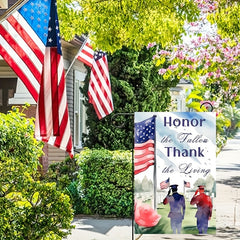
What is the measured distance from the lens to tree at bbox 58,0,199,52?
13367mm

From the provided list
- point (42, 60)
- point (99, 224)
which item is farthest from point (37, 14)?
point (99, 224)

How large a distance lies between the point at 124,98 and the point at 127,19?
371 cm

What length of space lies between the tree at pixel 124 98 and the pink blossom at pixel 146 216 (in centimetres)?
644

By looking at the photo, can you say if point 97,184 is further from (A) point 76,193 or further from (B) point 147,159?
(B) point 147,159

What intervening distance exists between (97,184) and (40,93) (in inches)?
270

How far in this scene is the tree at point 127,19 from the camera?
13.4 meters

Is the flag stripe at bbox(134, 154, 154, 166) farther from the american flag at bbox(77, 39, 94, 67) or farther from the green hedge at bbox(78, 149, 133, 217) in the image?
the american flag at bbox(77, 39, 94, 67)

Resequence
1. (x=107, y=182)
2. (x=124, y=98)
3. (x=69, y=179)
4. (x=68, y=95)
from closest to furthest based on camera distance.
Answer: (x=107, y=182)
(x=69, y=179)
(x=124, y=98)
(x=68, y=95)

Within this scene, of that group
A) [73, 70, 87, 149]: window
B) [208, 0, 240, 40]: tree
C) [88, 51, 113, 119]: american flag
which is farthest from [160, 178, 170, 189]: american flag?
[73, 70, 87, 149]: window

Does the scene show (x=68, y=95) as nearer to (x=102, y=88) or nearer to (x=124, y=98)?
(x=124, y=98)

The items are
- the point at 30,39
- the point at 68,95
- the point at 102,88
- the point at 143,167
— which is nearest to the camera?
the point at 30,39

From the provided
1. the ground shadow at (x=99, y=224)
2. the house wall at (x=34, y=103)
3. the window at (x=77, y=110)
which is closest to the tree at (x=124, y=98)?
the house wall at (x=34, y=103)

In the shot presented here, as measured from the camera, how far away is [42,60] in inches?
330

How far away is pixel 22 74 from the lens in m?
8.41
